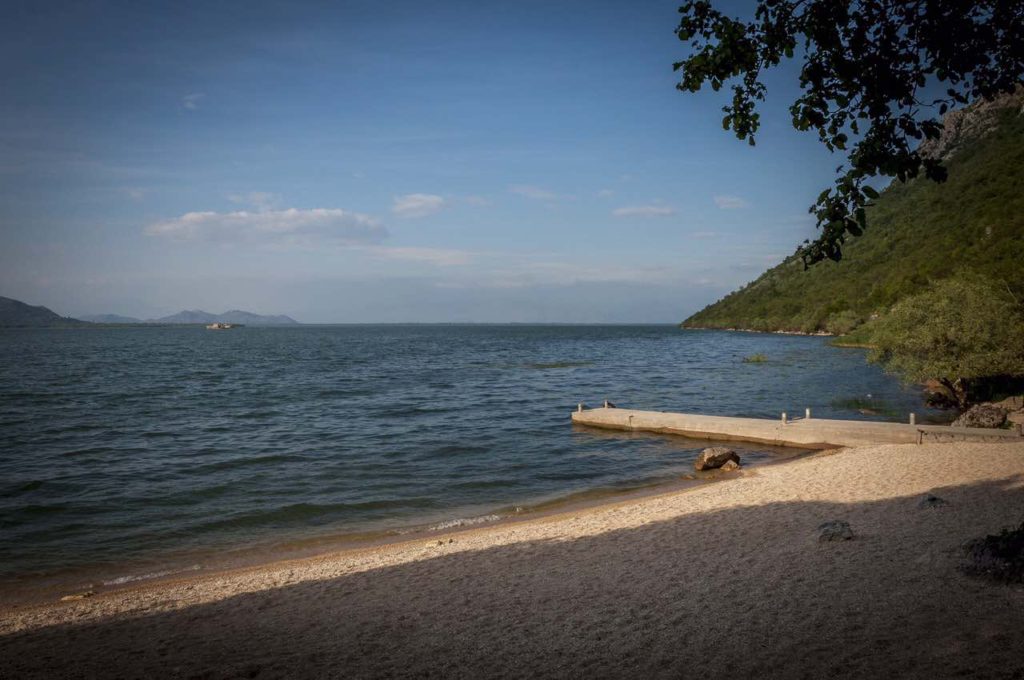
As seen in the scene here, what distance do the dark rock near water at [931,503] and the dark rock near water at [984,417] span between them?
14.7 m

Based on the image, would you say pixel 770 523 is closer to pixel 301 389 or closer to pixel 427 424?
pixel 427 424

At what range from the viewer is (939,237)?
4183 inches

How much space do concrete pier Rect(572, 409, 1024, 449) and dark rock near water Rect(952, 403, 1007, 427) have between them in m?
1.06

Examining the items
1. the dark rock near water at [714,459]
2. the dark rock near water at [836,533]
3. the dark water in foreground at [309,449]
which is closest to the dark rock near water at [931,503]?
the dark rock near water at [836,533]

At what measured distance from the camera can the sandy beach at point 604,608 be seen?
7.89 meters

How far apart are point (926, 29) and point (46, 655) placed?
15.5 metres

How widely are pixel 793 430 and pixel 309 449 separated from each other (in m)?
24.1

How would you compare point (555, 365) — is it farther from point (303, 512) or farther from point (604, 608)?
point (604, 608)

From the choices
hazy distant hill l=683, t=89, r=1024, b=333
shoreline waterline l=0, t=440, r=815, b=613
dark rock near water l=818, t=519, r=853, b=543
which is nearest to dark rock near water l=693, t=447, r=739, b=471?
shoreline waterline l=0, t=440, r=815, b=613

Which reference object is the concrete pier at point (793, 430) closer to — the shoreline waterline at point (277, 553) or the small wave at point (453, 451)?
the shoreline waterline at point (277, 553)

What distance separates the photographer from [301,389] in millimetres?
54188

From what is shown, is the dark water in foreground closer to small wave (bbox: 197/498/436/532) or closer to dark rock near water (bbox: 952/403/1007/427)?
small wave (bbox: 197/498/436/532)

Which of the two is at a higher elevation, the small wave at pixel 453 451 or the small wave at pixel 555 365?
the small wave at pixel 555 365

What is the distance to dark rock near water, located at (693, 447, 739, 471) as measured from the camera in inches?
956
